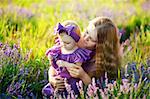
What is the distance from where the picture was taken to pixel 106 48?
484 centimetres

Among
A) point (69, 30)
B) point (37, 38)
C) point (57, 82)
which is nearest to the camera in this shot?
point (69, 30)

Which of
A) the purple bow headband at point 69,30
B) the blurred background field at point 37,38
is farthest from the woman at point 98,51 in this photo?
the blurred background field at point 37,38

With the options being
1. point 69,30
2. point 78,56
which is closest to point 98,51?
point 78,56

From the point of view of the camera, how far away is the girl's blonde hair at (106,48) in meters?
4.81

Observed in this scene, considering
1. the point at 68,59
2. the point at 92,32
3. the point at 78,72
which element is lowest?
the point at 78,72

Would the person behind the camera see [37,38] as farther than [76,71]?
Yes

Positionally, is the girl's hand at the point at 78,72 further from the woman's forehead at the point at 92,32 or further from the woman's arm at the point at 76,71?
the woman's forehead at the point at 92,32

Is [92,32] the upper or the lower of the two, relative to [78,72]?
upper

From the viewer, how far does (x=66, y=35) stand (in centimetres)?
475

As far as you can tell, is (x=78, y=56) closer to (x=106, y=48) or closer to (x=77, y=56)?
(x=77, y=56)

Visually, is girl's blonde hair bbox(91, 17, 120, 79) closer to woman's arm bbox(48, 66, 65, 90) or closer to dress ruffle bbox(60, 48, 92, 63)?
dress ruffle bbox(60, 48, 92, 63)

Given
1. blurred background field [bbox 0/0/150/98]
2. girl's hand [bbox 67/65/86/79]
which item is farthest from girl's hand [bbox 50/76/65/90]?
blurred background field [bbox 0/0/150/98]

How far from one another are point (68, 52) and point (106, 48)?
33cm

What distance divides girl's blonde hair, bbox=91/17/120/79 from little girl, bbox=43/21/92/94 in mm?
109
